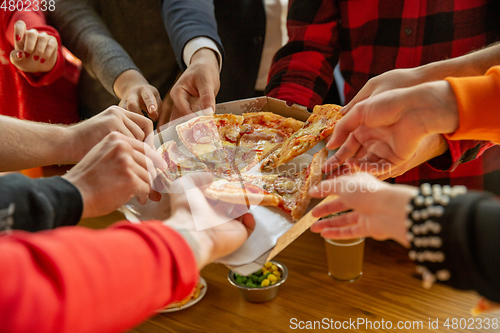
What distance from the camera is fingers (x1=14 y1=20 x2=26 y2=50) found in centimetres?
155

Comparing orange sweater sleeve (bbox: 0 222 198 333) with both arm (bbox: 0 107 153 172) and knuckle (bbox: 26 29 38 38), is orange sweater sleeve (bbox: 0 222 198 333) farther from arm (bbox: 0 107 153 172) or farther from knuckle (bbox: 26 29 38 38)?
knuckle (bbox: 26 29 38 38)

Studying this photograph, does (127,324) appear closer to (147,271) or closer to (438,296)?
(147,271)

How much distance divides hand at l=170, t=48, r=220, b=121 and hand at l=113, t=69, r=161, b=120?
79 millimetres

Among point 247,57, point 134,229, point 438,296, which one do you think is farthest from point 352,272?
point 247,57

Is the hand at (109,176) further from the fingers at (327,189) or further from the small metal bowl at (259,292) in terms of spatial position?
the small metal bowl at (259,292)

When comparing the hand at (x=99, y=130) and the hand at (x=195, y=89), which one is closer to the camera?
the hand at (x=99, y=130)

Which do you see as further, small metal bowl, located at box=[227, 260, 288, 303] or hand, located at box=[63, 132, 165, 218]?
small metal bowl, located at box=[227, 260, 288, 303]

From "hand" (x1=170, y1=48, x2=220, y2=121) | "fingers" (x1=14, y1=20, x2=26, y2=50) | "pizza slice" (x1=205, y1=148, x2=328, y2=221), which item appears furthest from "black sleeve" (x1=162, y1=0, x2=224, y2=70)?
"pizza slice" (x1=205, y1=148, x2=328, y2=221)

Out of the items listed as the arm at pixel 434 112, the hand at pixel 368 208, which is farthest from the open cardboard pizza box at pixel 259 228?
the arm at pixel 434 112

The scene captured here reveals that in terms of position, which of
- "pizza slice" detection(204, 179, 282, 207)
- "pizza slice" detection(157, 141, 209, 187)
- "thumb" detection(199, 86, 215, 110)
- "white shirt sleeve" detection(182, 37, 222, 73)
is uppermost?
"white shirt sleeve" detection(182, 37, 222, 73)

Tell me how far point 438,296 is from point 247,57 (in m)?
1.63

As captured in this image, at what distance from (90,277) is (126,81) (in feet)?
3.97

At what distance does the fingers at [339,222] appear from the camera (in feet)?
2.21

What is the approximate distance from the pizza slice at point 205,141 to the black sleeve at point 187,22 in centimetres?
39
